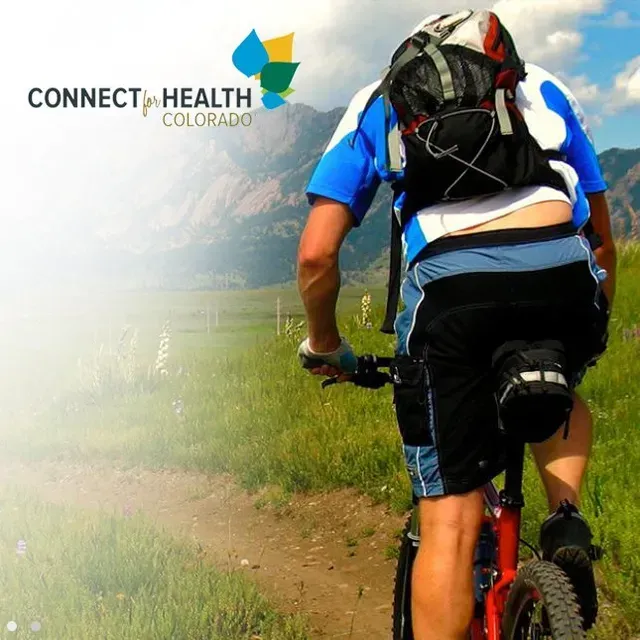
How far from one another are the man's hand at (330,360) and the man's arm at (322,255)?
175 mm

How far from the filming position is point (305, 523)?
19.6ft

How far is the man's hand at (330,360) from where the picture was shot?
108 inches

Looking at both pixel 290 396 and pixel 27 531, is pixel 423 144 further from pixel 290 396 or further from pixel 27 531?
pixel 290 396

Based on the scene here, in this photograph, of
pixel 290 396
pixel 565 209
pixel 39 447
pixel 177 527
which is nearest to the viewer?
pixel 565 209

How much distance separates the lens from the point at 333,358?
275 centimetres

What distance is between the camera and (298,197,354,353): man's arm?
244 centimetres

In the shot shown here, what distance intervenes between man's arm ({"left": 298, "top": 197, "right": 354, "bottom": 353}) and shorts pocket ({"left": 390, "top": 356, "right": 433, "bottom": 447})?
29 cm

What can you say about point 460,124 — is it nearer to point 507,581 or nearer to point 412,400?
point 412,400

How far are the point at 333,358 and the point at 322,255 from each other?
0.43 m

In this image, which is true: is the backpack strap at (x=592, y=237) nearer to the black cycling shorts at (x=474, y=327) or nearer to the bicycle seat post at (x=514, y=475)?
the black cycling shorts at (x=474, y=327)

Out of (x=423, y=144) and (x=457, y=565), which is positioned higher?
(x=423, y=144)

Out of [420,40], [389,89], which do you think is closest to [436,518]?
[389,89]

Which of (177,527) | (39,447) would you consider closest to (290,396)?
(177,527)

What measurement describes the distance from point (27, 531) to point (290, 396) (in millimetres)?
3170
